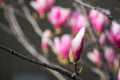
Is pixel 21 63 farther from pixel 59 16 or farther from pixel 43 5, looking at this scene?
pixel 59 16

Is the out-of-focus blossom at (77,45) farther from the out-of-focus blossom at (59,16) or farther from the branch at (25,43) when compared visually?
the out-of-focus blossom at (59,16)

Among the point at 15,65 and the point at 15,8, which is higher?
the point at 15,8

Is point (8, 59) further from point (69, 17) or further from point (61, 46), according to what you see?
point (61, 46)

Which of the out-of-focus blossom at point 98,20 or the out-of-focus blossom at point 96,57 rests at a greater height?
the out-of-focus blossom at point 98,20

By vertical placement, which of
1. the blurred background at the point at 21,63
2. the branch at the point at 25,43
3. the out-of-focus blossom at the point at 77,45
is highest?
the out-of-focus blossom at the point at 77,45

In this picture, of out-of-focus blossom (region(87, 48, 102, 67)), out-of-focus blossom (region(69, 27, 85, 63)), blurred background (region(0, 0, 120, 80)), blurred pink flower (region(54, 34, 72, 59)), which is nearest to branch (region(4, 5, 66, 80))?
blurred pink flower (region(54, 34, 72, 59))

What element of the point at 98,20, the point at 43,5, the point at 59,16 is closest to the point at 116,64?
the point at 98,20

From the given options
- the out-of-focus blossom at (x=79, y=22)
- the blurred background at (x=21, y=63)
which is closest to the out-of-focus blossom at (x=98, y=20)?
the out-of-focus blossom at (x=79, y=22)

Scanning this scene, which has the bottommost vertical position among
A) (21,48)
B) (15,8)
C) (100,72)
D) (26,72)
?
(26,72)

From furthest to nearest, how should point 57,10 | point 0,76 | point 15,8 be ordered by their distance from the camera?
1. point 0,76
2. point 15,8
3. point 57,10

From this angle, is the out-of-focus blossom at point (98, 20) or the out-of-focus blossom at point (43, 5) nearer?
the out-of-focus blossom at point (98, 20)

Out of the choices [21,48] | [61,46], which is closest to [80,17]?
[61,46]
